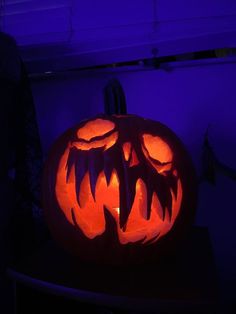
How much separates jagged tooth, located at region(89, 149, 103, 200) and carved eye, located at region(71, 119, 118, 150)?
2 cm

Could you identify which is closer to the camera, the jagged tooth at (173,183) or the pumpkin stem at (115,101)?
the jagged tooth at (173,183)

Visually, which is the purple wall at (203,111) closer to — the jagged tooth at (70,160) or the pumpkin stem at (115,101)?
the pumpkin stem at (115,101)

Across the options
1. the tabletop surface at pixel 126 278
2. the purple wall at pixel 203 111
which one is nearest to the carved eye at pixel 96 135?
Answer: the tabletop surface at pixel 126 278

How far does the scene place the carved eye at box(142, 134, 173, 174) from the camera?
60 centimetres

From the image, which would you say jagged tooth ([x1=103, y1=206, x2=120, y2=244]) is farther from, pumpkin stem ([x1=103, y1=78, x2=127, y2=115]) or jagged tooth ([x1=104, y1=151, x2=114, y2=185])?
pumpkin stem ([x1=103, y1=78, x2=127, y2=115])

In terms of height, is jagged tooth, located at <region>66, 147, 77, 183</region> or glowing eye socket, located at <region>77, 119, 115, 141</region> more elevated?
glowing eye socket, located at <region>77, 119, 115, 141</region>

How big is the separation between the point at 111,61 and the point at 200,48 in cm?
28

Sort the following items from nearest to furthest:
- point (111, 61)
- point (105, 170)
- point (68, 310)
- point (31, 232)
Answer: point (105, 170) → point (68, 310) → point (31, 232) → point (111, 61)

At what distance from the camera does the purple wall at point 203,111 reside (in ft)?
2.87

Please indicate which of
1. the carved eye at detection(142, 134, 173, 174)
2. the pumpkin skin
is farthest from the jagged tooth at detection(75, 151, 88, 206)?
the carved eye at detection(142, 134, 173, 174)

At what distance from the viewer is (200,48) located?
0.91 meters

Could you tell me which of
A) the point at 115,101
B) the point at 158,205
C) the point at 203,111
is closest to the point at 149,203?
the point at 158,205

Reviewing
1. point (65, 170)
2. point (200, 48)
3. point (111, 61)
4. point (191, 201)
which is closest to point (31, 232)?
point (65, 170)

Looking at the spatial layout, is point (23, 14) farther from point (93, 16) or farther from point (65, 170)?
point (65, 170)
